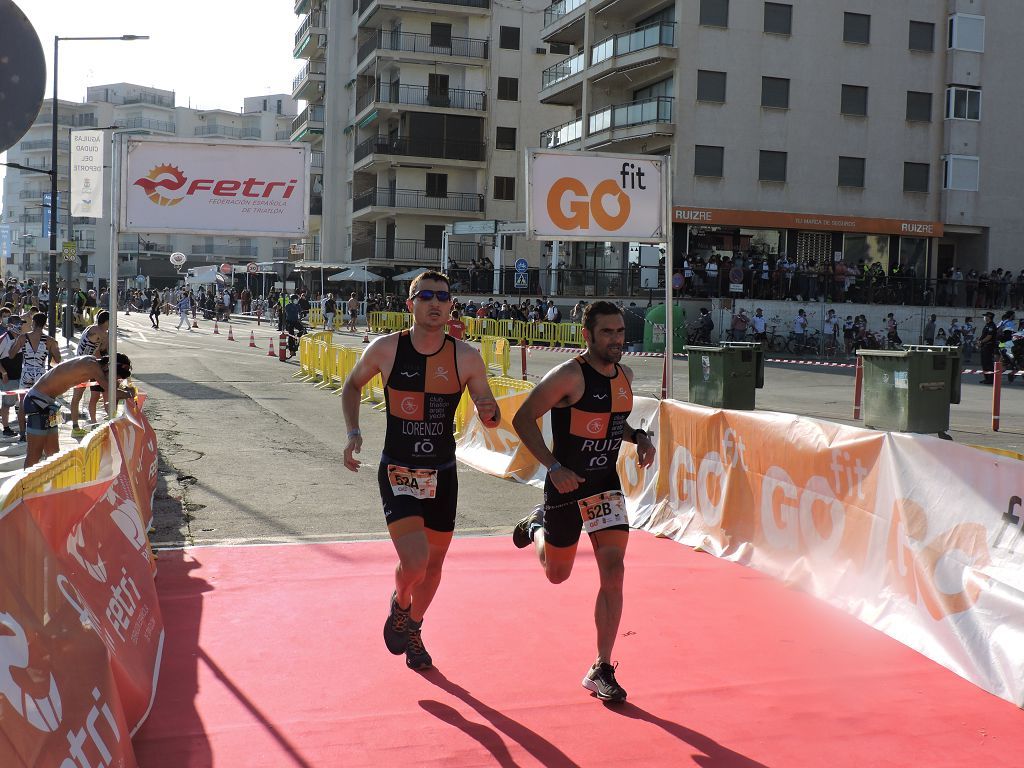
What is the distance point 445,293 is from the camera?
562cm

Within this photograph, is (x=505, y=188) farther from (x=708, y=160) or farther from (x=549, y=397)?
(x=549, y=397)

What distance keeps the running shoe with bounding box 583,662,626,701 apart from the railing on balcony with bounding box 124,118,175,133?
12346 centimetres

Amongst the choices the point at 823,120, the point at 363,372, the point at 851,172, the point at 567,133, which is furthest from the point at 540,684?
the point at 567,133

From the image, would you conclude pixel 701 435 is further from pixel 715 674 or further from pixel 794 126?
pixel 794 126

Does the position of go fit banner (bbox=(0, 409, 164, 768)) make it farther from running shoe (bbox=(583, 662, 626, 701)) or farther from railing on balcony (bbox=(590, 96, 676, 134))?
railing on balcony (bbox=(590, 96, 676, 134))

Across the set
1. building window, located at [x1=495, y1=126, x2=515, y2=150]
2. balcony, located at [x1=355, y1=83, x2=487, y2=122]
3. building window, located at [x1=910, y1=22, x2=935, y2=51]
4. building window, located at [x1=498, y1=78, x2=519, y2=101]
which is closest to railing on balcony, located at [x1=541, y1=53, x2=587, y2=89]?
building window, located at [x1=495, y1=126, x2=515, y2=150]

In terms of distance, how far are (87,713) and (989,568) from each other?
4439 millimetres

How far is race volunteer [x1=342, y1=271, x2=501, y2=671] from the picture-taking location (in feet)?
18.0

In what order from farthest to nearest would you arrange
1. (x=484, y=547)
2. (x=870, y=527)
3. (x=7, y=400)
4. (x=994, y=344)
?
(x=994, y=344)
(x=7, y=400)
(x=484, y=547)
(x=870, y=527)

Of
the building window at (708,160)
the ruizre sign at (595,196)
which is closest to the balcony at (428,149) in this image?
the building window at (708,160)

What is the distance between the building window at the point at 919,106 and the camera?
44.7 metres

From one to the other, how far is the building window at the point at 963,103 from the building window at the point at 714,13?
10282mm

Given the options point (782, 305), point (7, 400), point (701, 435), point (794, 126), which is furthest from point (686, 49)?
point (701, 435)

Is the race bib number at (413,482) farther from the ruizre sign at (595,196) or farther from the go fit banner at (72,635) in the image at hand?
the ruizre sign at (595,196)
